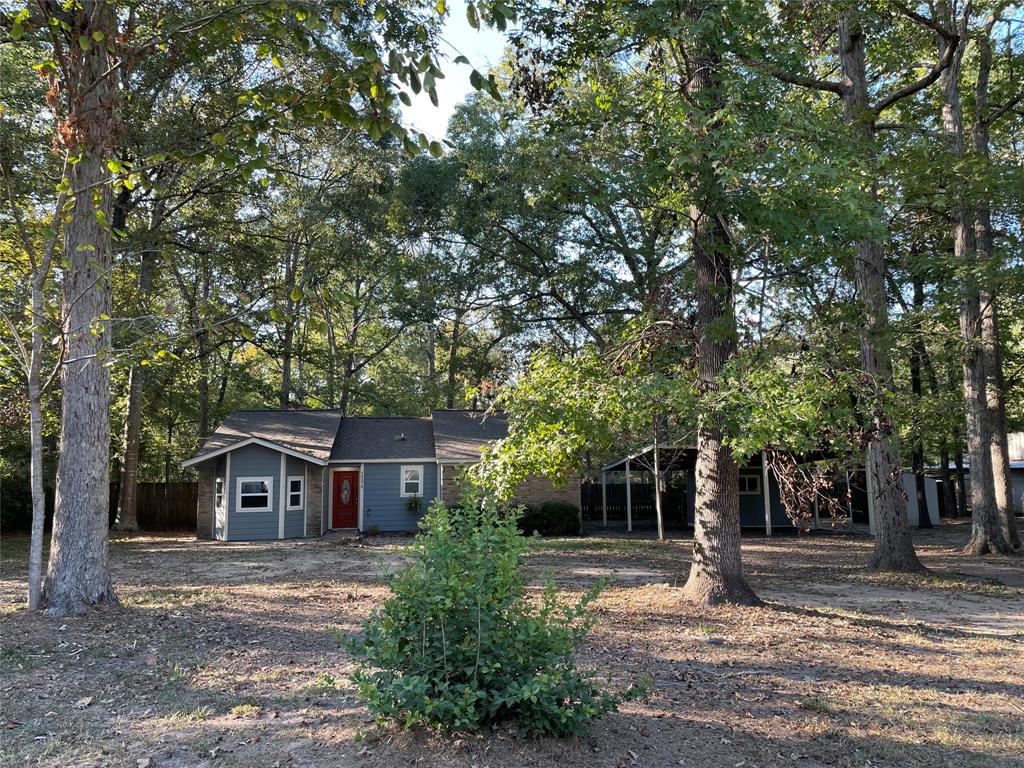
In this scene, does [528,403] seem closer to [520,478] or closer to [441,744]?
[520,478]

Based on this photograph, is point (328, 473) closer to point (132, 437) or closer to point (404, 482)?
point (404, 482)

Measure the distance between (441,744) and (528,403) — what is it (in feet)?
15.7

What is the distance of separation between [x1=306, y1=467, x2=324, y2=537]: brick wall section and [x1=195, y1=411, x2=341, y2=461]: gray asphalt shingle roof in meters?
0.79

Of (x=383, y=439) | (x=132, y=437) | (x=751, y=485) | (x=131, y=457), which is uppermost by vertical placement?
(x=132, y=437)

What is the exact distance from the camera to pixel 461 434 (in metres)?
22.7

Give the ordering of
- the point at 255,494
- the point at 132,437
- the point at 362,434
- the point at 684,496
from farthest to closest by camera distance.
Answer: the point at 684,496, the point at 362,434, the point at 132,437, the point at 255,494

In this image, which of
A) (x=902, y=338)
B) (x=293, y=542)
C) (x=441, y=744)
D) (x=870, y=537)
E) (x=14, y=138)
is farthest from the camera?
(x=870, y=537)

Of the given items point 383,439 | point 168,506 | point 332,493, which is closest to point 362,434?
point 383,439

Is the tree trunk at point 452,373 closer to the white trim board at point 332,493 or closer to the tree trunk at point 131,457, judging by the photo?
the white trim board at point 332,493

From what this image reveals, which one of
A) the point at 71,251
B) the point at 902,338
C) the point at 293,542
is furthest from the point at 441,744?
the point at 293,542

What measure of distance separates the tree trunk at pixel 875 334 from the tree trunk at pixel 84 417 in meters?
10.6

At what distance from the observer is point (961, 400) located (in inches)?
814

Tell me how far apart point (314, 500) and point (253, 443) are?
251 centimetres

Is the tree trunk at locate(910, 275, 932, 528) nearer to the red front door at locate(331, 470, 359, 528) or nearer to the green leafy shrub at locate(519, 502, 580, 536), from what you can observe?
the green leafy shrub at locate(519, 502, 580, 536)
